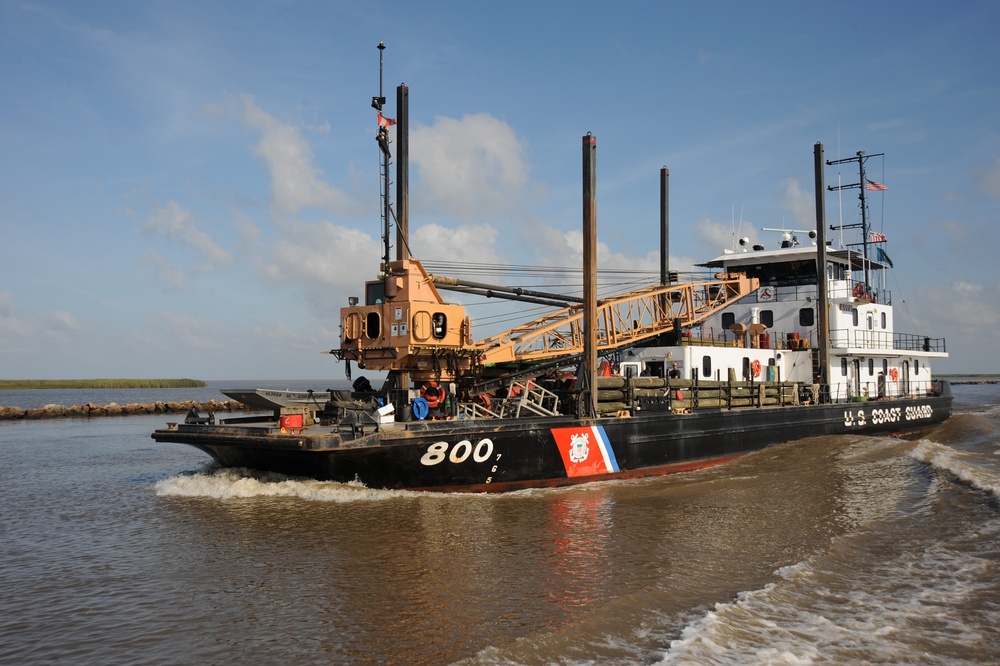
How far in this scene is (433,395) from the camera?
15109mm

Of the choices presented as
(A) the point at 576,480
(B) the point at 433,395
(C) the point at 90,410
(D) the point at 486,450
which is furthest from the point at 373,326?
(C) the point at 90,410

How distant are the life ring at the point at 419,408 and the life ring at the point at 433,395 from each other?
0.90m

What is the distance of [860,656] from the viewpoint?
6363 mm

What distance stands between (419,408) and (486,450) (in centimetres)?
150

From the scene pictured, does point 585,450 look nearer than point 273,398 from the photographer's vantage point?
No

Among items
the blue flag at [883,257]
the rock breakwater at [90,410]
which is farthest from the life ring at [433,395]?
the rock breakwater at [90,410]

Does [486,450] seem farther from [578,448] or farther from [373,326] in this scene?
[373,326]

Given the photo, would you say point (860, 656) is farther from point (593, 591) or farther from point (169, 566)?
point (169, 566)

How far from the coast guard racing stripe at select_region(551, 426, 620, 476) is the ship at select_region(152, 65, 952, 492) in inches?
1.6

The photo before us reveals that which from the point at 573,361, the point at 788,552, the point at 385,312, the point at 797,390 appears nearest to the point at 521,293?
the point at 573,361

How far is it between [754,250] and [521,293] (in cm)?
1213

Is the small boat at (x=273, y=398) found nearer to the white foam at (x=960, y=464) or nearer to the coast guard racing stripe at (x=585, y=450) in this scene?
the coast guard racing stripe at (x=585, y=450)

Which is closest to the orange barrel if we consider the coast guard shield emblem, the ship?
the ship

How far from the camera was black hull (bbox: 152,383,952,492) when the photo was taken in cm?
1276
